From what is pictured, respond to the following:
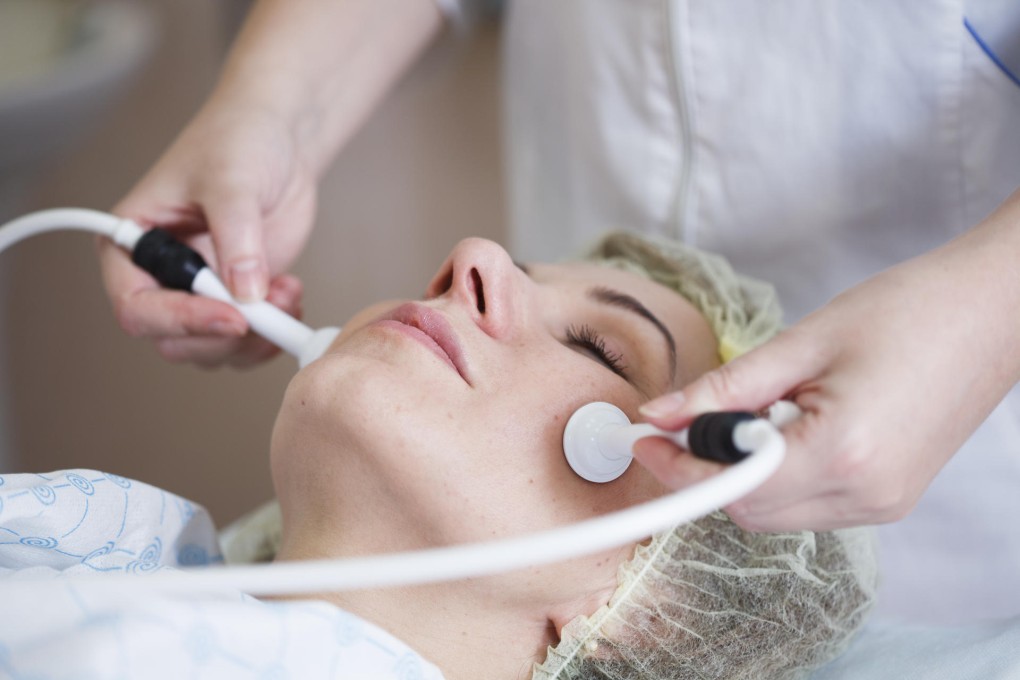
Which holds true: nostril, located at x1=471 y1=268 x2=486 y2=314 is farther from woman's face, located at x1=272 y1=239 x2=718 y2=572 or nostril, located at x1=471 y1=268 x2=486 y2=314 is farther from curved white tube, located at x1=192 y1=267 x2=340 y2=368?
Answer: curved white tube, located at x1=192 y1=267 x2=340 y2=368

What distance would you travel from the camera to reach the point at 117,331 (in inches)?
99.9

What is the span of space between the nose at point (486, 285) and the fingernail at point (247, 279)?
28cm

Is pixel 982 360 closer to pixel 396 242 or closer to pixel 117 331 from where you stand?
pixel 396 242

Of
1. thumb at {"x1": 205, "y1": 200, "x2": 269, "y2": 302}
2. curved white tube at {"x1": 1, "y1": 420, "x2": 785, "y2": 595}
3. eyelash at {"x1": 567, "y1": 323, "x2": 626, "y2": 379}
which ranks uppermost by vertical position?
thumb at {"x1": 205, "y1": 200, "x2": 269, "y2": 302}

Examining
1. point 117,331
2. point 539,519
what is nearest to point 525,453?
point 539,519

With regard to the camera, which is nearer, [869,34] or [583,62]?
[869,34]

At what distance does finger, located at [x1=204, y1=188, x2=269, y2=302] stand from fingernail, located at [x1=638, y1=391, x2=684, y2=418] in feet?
2.00

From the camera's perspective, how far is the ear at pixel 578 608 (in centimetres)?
90

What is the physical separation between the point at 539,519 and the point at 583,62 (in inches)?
28.0

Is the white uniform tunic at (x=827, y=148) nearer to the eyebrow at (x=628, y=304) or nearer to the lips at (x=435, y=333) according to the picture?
the eyebrow at (x=628, y=304)

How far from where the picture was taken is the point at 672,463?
0.66 meters

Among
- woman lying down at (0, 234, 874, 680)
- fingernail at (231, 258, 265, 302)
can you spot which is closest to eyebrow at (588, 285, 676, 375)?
woman lying down at (0, 234, 874, 680)

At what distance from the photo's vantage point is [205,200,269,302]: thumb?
1.11m

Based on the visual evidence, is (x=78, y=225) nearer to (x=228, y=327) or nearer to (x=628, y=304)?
(x=228, y=327)
